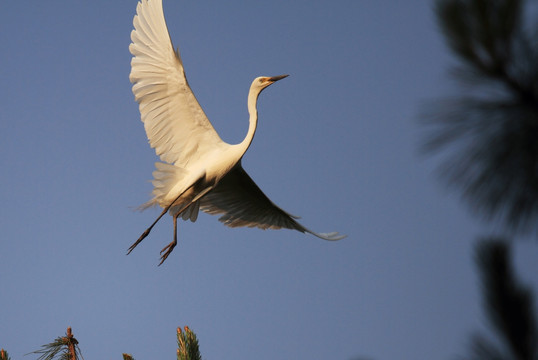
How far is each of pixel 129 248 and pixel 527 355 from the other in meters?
8.43

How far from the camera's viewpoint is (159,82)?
953cm

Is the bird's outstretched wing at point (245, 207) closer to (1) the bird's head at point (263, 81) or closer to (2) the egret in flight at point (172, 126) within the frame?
(2) the egret in flight at point (172, 126)

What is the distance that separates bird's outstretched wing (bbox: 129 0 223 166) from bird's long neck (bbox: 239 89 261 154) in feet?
2.20

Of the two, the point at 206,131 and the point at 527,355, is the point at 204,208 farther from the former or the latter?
the point at 527,355

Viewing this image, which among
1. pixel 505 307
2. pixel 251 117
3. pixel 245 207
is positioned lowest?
pixel 505 307

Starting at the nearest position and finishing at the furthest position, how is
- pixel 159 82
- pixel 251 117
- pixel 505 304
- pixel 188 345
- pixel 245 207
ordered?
pixel 505 304 < pixel 188 345 < pixel 159 82 < pixel 251 117 < pixel 245 207

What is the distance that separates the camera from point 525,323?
1915 mm

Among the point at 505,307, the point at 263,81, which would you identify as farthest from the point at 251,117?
the point at 505,307

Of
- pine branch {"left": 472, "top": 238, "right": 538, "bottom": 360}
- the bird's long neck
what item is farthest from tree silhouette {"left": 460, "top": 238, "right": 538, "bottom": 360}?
the bird's long neck

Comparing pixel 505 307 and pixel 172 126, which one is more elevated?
pixel 172 126

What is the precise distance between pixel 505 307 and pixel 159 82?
26.9 ft

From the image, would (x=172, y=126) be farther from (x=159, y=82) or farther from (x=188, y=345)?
(x=188, y=345)

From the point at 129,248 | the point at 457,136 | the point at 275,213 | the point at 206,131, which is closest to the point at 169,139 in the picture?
the point at 206,131

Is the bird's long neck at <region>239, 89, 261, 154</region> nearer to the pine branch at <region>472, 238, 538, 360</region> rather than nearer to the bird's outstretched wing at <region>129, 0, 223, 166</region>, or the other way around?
the bird's outstretched wing at <region>129, 0, 223, 166</region>
